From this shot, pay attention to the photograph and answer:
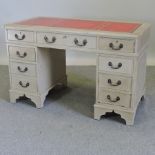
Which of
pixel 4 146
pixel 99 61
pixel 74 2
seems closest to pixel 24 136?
pixel 4 146

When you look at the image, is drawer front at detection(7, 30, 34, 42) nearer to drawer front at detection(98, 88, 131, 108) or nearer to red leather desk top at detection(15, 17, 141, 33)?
red leather desk top at detection(15, 17, 141, 33)

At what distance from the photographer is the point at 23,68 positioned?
2.20 m

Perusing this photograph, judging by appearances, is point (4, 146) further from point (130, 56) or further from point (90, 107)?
point (130, 56)

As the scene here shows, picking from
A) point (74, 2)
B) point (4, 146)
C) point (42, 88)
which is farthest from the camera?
point (74, 2)

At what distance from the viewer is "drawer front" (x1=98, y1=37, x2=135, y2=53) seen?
183 centimetres

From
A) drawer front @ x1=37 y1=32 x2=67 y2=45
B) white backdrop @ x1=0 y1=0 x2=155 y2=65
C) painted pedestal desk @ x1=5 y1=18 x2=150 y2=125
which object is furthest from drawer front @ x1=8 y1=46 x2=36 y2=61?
white backdrop @ x1=0 y1=0 x2=155 y2=65

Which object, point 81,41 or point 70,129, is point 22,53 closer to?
point 81,41

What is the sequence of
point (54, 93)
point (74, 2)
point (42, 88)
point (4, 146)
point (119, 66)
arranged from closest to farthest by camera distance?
point (4, 146) < point (119, 66) < point (42, 88) < point (54, 93) < point (74, 2)

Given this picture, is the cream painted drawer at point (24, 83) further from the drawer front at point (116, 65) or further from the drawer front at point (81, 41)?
the drawer front at point (116, 65)

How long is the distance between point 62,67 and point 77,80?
0.33 meters

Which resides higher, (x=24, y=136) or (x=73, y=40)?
(x=73, y=40)

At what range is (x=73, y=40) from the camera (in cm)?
196

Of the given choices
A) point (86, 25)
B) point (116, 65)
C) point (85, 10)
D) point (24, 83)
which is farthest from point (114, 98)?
point (85, 10)

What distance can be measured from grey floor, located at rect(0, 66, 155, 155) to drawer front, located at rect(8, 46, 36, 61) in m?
0.38
